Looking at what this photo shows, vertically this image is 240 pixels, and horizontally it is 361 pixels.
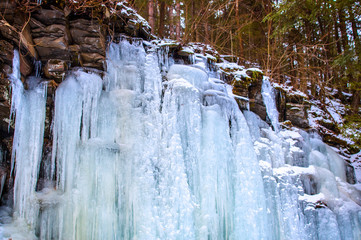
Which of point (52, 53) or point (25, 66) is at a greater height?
point (52, 53)

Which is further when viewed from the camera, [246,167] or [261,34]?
[261,34]

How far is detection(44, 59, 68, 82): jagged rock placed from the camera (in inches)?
180

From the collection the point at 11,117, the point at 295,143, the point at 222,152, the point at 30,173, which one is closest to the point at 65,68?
the point at 11,117

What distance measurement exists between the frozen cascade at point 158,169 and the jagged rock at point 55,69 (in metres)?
0.14

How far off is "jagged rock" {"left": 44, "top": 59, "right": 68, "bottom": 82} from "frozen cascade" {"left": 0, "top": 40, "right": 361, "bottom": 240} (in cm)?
14

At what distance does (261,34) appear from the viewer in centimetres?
1212

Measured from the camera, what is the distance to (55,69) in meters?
4.59

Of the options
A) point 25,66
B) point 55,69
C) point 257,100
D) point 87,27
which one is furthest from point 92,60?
point 257,100

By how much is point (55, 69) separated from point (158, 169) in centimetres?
249

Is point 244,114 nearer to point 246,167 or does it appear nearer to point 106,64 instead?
point 246,167

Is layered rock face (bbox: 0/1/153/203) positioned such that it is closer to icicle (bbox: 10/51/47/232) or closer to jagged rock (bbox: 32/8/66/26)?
jagged rock (bbox: 32/8/66/26)

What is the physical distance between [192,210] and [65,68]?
10.8 ft

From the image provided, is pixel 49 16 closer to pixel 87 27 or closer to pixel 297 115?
pixel 87 27

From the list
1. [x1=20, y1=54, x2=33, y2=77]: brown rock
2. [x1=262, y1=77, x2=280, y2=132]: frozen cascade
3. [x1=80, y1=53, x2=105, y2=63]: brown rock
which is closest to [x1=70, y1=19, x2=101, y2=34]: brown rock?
[x1=80, y1=53, x2=105, y2=63]: brown rock
